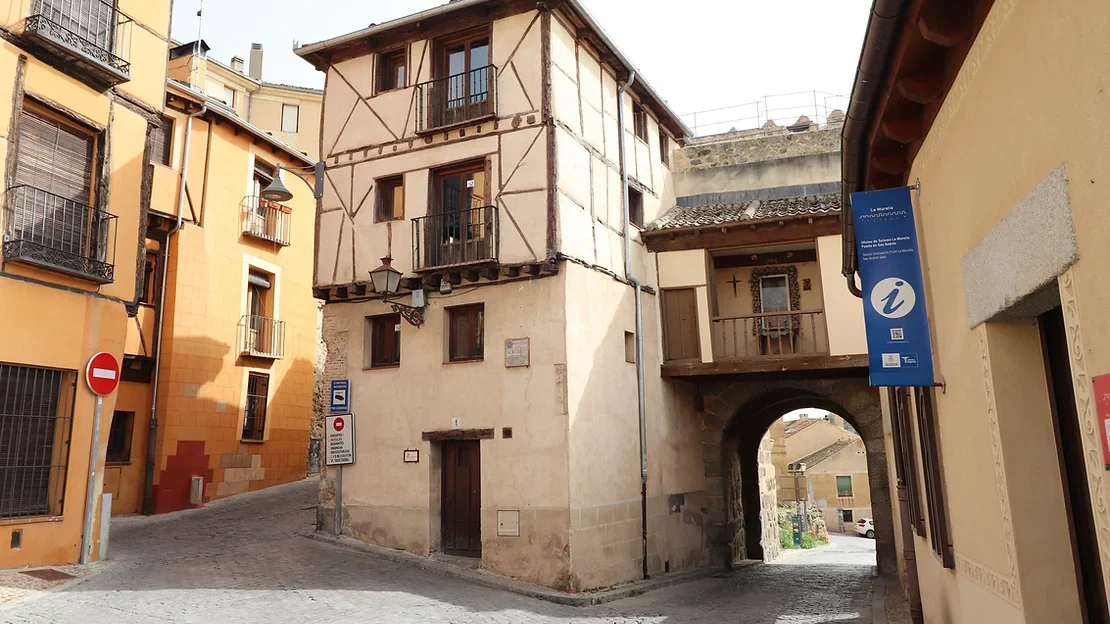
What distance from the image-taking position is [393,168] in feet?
47.6

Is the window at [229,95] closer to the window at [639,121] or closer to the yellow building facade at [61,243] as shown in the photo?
the window at [639,121]

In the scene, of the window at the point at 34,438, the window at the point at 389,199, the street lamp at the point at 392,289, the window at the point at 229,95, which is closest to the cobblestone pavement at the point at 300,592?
the window at the point at 34,438

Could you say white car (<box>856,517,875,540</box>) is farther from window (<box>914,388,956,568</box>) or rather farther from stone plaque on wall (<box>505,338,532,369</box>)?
window (<box>914,388,956,568</box>)

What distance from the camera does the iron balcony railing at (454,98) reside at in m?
14.0

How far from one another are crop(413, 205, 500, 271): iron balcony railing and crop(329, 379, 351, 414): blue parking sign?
8.30 feet

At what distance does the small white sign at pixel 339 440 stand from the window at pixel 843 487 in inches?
1648

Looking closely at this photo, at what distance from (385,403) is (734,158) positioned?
384 inches

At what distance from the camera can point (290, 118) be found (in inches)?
1239

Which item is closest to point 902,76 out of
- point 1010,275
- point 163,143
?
point 1010,275

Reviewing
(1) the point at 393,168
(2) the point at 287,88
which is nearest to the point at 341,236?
(1) the point at 393,168

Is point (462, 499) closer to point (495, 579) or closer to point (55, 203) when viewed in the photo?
point (495, 579)

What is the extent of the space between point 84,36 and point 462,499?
28.6ft

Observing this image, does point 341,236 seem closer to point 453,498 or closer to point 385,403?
point 385,403

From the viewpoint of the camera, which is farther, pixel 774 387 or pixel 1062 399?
pixel 774 387
